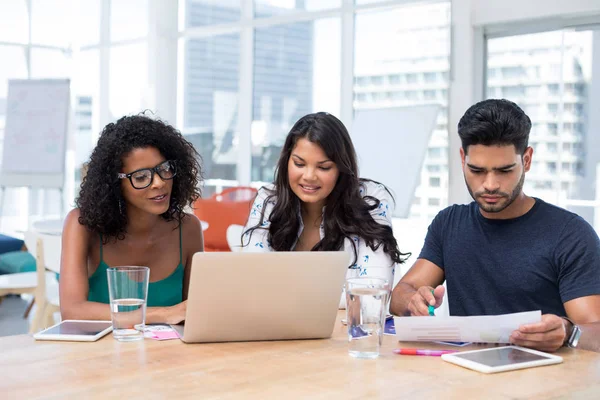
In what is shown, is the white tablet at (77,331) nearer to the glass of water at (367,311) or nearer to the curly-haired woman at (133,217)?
the curly-haired woman at (133,217)

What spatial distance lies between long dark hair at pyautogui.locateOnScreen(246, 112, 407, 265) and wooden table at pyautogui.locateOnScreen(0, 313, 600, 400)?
2.70 feet

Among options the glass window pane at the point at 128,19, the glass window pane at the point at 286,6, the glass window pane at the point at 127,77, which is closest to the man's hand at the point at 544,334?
the glass window pane at the point at 286,6

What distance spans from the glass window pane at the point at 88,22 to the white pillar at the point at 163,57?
156 cm

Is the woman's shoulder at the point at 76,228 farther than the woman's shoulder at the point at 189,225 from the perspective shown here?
No

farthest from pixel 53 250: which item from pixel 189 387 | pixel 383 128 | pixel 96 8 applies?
pixel 96 8

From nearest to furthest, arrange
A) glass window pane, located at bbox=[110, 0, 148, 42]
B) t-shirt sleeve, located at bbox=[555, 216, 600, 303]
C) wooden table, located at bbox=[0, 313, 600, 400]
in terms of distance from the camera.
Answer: wooden table, located at bbox=[0, 313, 600, 400] → t-shirt sleeve, located at bbox=[555, 216, 600, 303] → glass window pane, located at bbox=[110, 0, 148, 42]

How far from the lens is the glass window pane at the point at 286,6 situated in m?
6.09

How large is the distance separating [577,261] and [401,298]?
1.62ft

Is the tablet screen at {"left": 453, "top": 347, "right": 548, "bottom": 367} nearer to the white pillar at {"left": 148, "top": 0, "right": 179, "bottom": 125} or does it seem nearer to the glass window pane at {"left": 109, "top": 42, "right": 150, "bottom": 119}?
the white pillar at {"left": 148, "top": 0, "right": 179, "bottom": 125}

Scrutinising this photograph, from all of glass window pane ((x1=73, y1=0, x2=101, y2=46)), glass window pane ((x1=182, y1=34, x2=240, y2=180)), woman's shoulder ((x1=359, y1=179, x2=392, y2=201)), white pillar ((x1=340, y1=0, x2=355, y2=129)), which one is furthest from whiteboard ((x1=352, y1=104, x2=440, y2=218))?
glass window pane ((x1=73, y1=0, x2=101, y2=46))

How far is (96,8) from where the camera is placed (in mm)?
8812

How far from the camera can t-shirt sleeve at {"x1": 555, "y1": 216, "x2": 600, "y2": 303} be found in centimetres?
194

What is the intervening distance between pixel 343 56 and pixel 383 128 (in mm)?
1147

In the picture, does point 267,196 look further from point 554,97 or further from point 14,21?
point 14,21
